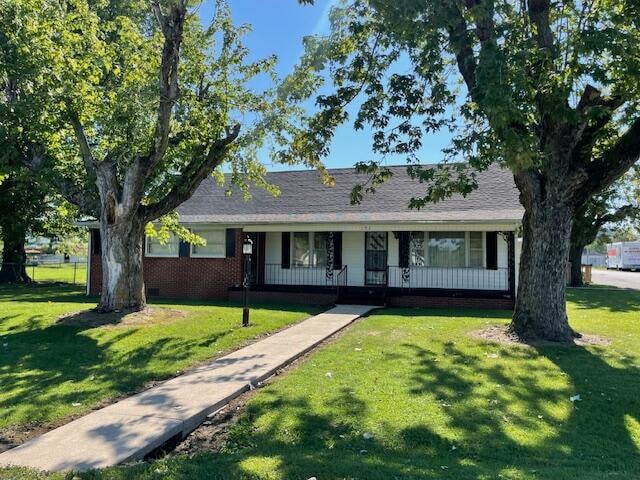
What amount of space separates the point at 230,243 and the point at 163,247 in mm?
2887

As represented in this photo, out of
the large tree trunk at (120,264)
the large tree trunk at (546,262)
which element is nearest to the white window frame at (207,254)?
the large tree trunk at (120,264)

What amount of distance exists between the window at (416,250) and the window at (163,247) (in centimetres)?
848

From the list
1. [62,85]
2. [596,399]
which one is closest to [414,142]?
[596,399]

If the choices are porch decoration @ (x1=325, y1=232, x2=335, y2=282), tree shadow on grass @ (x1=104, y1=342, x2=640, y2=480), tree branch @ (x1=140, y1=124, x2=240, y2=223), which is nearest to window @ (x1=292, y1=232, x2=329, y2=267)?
porch decoration @ (x1=325, y1=232, x2=335, y2=282)

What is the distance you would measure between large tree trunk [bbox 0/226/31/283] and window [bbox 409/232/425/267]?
19518mm

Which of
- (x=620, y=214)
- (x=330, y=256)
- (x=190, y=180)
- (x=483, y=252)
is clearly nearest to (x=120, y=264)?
(x=190, y=180)

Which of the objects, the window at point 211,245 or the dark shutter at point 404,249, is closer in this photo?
the dark shutter at point 404,249

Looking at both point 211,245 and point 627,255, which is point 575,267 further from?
point 627,255

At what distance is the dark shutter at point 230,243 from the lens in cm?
1805

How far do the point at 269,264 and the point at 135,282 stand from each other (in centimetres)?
676

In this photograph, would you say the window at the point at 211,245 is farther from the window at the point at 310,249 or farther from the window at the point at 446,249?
the window at the point at 446,249

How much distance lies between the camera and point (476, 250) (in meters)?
16.9

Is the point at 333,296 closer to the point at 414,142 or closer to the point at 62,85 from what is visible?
the point at 414,142

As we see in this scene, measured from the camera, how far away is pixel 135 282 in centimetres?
1295
